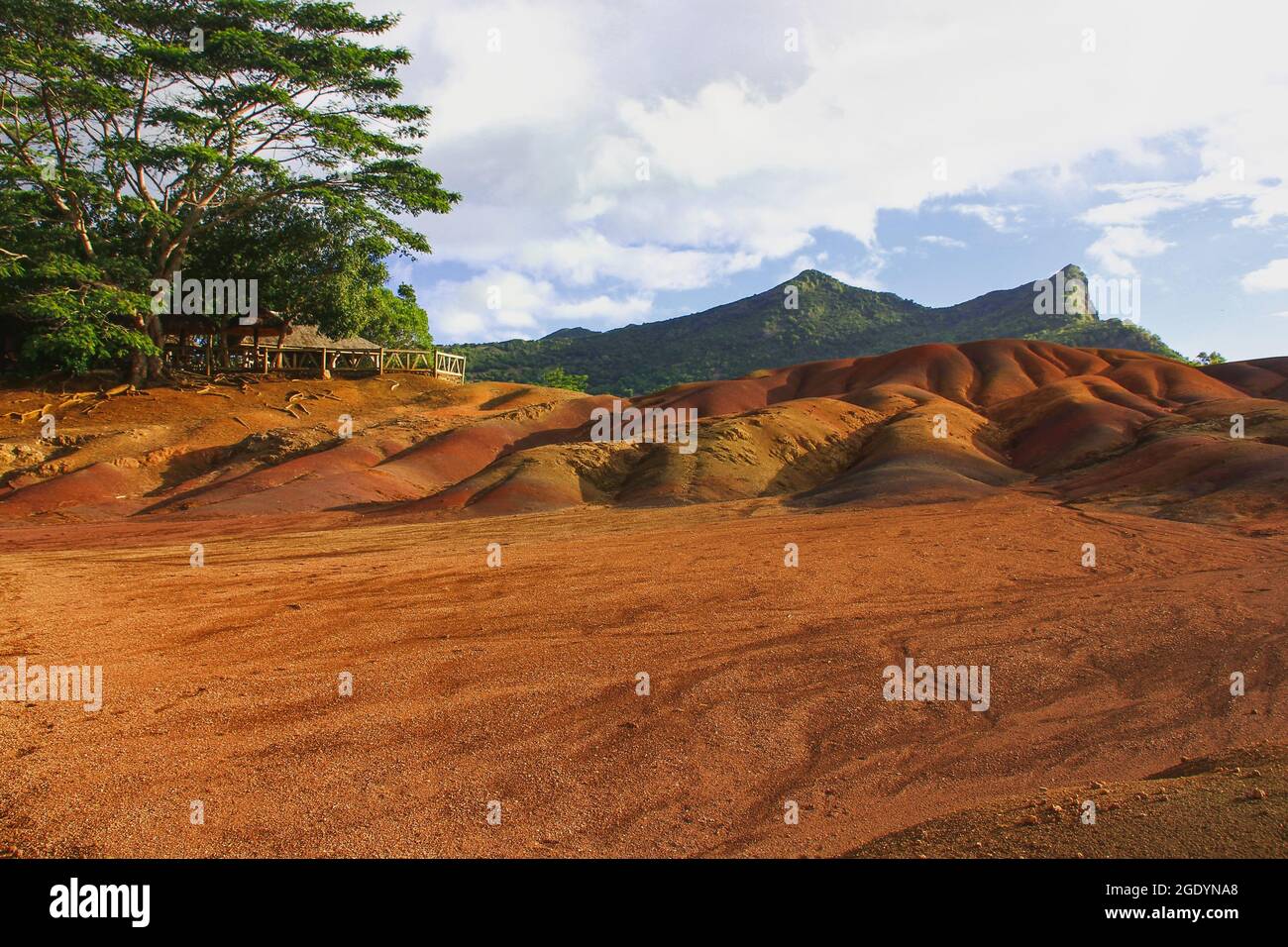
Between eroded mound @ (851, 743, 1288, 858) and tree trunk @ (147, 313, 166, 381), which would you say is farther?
tree trunk @ (147, 313, 166, 381)

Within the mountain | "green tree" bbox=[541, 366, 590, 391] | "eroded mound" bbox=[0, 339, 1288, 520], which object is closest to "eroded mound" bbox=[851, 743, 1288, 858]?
"eroded mound" bbox=[0, 339, 1288, 520]

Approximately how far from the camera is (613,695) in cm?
726

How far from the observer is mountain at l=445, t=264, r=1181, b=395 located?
9088 cm

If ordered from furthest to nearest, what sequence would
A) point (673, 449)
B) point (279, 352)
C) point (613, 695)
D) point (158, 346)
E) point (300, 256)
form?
1. point (279, 352)
2. point (300, 256)
3. point (158, 346)
4. point (673, 449)
5. point (613, 695)

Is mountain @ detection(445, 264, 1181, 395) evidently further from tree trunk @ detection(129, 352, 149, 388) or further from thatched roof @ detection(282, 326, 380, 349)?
tree trunk @ detection(129, 352, 149, 388)

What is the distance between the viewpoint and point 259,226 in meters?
40.2

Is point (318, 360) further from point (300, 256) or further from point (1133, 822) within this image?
point (1133, 822)

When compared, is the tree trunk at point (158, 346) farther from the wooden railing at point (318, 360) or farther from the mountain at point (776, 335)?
the mountain at point (776, 335)

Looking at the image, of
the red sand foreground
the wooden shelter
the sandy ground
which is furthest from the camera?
the wooden shelter

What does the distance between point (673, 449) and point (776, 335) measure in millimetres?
75374

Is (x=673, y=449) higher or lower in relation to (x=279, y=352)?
lower

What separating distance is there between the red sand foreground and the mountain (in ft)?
222

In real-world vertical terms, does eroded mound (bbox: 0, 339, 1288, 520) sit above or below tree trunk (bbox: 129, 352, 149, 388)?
below

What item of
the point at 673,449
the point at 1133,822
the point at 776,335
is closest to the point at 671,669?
the point at 1133,822
